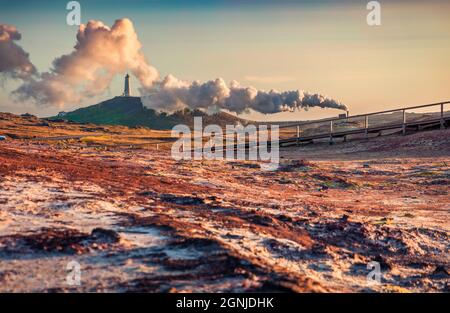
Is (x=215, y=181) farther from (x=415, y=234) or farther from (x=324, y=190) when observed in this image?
(x=415, y=234)

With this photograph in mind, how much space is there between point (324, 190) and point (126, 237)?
1319 centimetres

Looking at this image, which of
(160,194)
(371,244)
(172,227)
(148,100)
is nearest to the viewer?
(172,227)

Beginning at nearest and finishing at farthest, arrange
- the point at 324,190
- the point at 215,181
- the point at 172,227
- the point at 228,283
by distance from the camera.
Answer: the point at 228,283
the point at 172,227
the point at 215,181
the point at 324,190

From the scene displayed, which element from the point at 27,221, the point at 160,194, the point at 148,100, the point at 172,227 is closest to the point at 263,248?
the point at 172,227

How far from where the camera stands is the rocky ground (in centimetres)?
745

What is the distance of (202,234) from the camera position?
9.60m

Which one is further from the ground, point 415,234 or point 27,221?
point 27,221

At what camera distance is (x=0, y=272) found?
24.0 feet

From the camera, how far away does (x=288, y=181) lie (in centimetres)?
2238

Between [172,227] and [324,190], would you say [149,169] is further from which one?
[172,227]

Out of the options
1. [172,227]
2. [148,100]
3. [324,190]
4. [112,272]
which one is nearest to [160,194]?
[172,227]

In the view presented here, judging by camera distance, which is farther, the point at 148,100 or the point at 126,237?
the point at 148,100

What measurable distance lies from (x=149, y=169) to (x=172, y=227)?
39.2 feet

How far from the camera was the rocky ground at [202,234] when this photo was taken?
745cm
